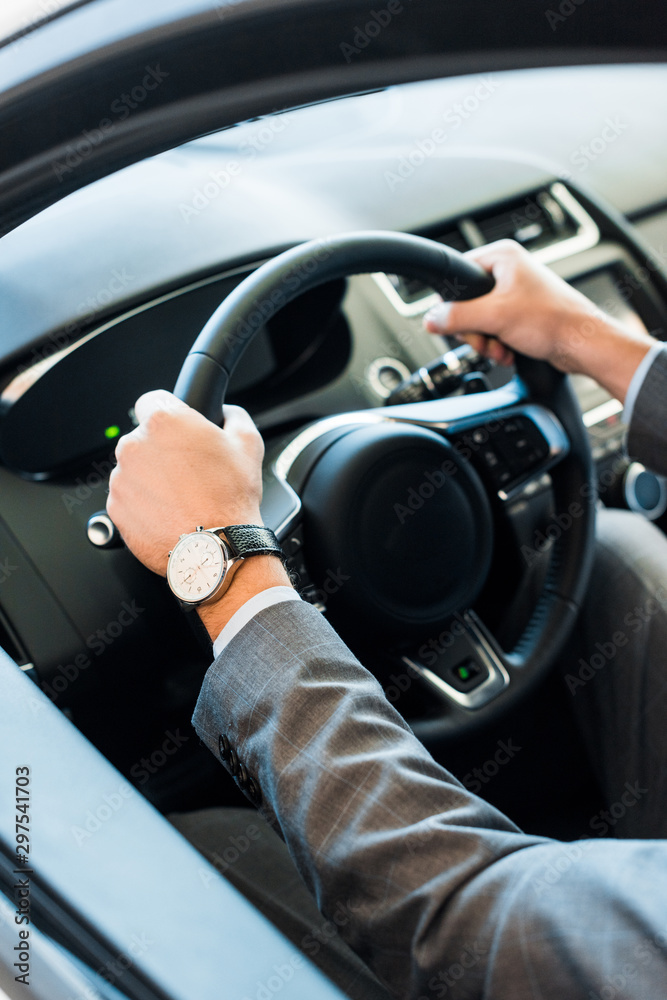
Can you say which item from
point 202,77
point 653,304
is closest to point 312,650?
point 202,77

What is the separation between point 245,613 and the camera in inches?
26.7

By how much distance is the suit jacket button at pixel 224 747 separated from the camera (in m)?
0.66

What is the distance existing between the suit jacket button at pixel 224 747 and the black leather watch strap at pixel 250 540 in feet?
0.49

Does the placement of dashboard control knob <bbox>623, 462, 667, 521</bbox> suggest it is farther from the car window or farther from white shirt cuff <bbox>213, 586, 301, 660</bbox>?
the car window

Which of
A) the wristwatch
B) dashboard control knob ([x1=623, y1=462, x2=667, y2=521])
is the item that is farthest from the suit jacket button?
dashboard control knob ([x1=623, y1=462, x2=667, y2=521])

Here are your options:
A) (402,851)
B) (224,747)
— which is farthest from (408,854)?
(224,747)

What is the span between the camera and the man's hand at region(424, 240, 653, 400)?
1.05 meters

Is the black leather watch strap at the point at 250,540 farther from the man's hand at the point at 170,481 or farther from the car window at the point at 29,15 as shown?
the car window at the point at 29,15

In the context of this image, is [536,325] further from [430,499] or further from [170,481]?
[170,481]

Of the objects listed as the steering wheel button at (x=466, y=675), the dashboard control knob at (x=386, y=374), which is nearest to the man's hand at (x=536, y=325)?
the dashboard control knob at (x=386, y=374)

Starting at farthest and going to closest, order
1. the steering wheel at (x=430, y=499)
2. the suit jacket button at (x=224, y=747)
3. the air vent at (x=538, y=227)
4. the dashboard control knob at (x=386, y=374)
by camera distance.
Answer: the air vent at (x=538, y=227), the dashboard control knob at (x=386, y=374), the steering wheel at (x=430, y=499), the suit jacket button at (x=224, y=747)

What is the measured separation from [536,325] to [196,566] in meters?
0.62

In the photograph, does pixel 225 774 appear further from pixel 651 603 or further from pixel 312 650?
pixel 651 603

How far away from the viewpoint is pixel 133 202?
1.04 m
